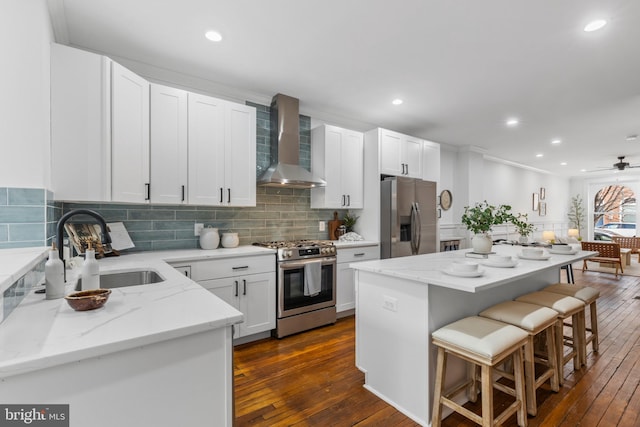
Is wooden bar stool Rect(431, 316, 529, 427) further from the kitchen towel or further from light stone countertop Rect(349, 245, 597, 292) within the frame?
the kitchen towel

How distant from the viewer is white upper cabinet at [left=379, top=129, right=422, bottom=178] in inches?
164

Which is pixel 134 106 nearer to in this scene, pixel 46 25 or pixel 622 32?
pixel 46 25

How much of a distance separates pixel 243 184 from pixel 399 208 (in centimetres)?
203

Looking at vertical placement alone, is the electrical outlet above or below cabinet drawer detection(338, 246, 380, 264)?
below

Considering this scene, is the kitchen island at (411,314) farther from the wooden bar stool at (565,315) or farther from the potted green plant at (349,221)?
the potted green plant at (349,221)

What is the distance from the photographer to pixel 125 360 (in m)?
0.90

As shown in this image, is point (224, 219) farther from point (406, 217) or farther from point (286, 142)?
point (406, 217)

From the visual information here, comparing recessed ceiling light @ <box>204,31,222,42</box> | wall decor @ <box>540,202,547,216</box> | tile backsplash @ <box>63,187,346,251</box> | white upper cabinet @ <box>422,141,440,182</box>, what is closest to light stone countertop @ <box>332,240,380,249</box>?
tile backsplash @ <box>63,187,346,251</box>

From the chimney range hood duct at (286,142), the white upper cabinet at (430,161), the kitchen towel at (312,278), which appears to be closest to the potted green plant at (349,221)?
the chimney range hood duct at (286,142)

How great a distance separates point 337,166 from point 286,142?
78cm

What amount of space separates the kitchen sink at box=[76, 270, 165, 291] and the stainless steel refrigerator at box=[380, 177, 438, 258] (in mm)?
2791

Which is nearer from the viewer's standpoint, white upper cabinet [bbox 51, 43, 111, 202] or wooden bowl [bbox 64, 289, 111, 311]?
wooden bowl [bbox 64, 289, 111, 311]

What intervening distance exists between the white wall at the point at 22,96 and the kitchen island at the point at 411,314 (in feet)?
6.73

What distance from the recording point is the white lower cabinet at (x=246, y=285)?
2.70 meters
